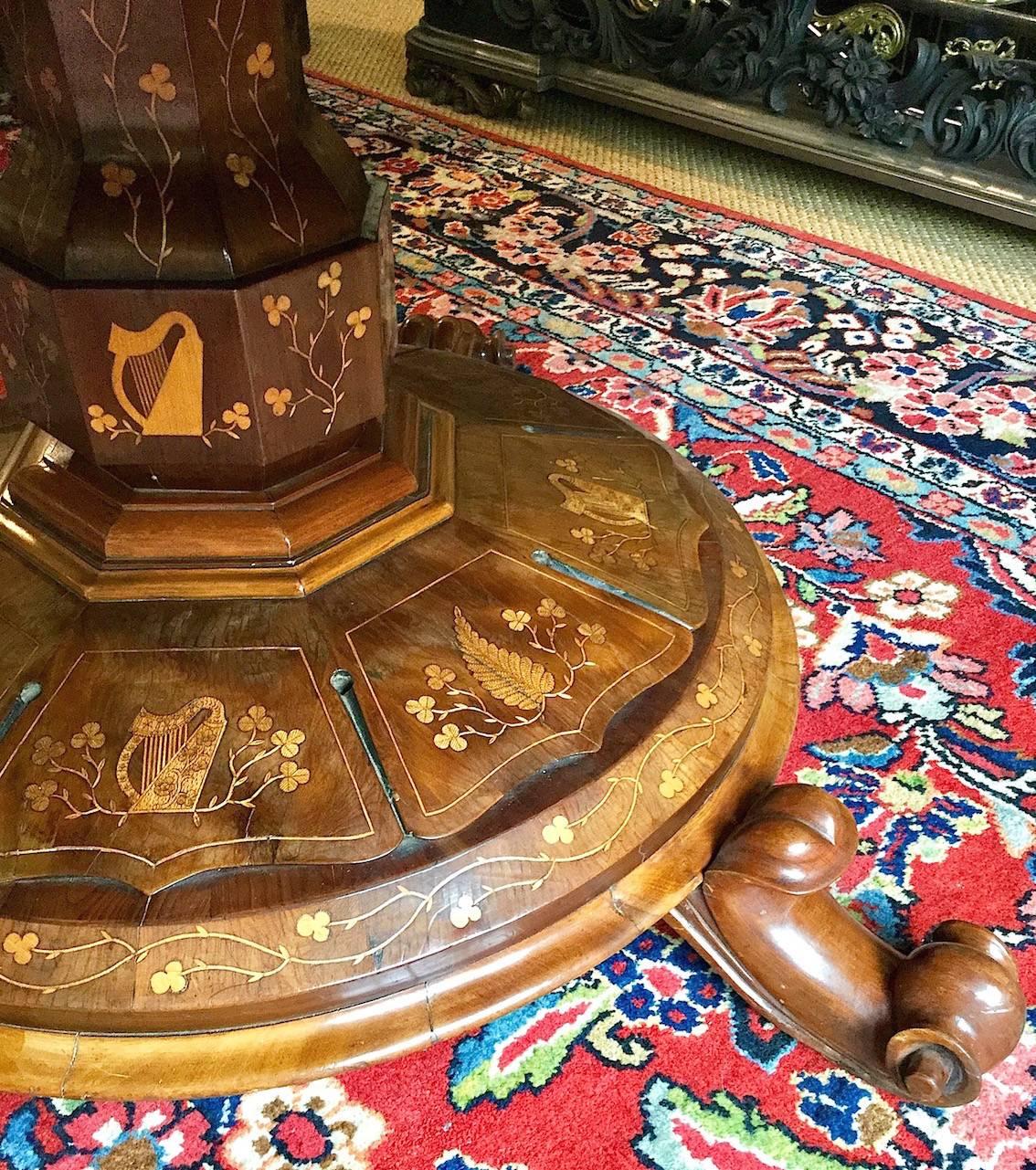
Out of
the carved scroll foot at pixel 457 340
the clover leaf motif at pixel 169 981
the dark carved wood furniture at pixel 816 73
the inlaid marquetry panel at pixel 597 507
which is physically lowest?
the clover leaf motif at pixel 169 981

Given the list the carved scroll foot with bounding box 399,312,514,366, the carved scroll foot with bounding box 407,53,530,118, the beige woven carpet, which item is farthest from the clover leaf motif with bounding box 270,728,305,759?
the carved scroll foot with bounding box 407,53,530,118

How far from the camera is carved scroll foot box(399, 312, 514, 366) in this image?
3.91 ft

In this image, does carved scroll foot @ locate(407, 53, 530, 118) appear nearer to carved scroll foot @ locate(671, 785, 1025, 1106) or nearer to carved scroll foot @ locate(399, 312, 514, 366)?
carved scroll foot @ locate(399, 312, 514, 366)

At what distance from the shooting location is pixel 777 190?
2.07m

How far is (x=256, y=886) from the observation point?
62cm

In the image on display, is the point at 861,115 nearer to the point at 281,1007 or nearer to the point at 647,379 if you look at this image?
the point at 647,379

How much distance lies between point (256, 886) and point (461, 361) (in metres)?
0.61

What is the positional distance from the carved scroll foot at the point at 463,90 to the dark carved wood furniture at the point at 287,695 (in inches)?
70.1

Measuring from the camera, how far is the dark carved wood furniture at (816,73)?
5.62ft

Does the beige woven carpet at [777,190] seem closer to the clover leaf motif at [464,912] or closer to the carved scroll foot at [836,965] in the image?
the carved scroll foot at [836,965]

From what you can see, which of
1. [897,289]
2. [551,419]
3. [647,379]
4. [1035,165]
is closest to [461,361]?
[551,419]

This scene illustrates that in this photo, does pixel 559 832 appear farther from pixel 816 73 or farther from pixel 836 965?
pixel 816 73

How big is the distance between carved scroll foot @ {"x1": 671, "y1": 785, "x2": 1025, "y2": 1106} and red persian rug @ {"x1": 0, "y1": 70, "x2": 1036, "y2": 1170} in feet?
0.14

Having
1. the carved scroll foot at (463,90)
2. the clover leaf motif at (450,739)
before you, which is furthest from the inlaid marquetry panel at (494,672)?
the carved scroll foot at (463,90)
